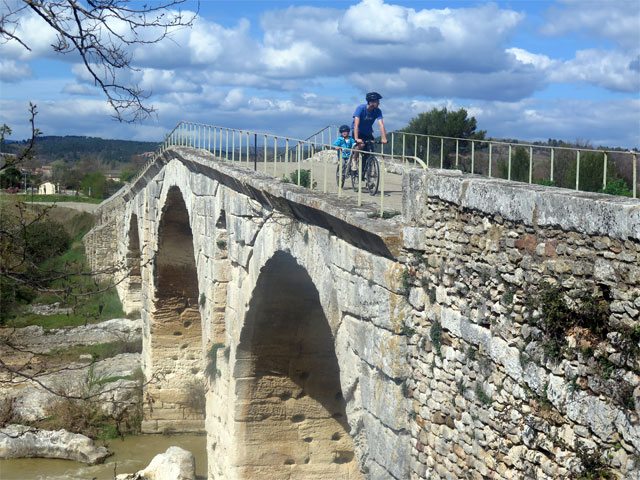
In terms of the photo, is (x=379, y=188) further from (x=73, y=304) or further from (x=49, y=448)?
(x=73, y=304)

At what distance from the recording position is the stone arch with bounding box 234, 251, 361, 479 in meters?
11.4

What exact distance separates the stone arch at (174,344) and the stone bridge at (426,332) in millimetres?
6358

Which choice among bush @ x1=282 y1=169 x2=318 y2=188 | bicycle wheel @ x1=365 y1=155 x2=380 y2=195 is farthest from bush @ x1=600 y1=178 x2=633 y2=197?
bush @ x1=282 y1=169 x2=318 y2=188

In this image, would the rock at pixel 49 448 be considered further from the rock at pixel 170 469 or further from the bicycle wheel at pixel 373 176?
the bicycle wheel at pixel 373 176

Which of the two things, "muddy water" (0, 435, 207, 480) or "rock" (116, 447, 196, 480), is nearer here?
"rock" (116, 447, 196, 480)

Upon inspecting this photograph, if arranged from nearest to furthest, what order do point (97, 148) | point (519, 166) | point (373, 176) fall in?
point (373, 176) → point (519, 166) → point (97, 148)

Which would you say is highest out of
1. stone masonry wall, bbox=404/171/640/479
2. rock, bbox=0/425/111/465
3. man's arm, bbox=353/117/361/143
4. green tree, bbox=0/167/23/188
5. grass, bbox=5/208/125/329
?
man's arm, bbox=353/117/361/143

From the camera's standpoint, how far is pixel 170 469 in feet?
46.1

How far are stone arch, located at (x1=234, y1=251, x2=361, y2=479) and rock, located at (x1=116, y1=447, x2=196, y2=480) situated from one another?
9.18 ft

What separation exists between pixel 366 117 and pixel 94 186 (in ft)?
135

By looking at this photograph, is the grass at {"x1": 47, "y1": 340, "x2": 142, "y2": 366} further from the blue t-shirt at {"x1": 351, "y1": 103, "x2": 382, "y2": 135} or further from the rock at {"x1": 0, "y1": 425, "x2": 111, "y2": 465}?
the blue t-shirt at {"x1": 351, "y1": 103, "x2": 382, "y2": 135}

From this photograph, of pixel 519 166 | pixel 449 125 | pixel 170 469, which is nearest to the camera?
pixel 519 166

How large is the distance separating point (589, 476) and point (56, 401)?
15.7 m

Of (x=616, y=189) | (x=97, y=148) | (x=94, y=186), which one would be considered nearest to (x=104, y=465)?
(x=616, y=189)
